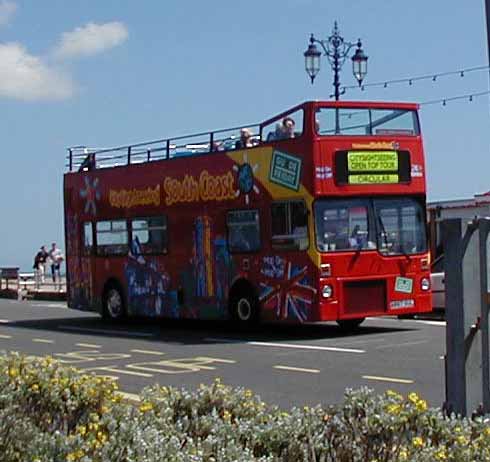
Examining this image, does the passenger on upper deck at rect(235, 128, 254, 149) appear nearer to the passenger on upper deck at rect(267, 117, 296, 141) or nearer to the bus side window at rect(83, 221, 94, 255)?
the passenger on upper deck at rect(267, 117, 296, 141)

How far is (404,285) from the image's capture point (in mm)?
19812

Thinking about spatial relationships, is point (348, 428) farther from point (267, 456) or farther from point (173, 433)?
point (173, 433)

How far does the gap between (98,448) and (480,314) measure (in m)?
2.85

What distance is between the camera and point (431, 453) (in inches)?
207

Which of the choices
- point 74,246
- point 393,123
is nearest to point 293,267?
point 393,123

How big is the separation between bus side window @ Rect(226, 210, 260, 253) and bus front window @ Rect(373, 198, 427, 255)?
215 centimetres

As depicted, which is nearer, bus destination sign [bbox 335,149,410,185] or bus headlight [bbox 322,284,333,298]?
bus headlight [bbox 322,284,333,298]

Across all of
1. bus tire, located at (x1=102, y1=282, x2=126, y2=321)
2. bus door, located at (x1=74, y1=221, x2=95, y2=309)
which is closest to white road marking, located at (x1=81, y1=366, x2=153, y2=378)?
bus tire, located at (x1=102, y1=282, x2=126, y2=321)

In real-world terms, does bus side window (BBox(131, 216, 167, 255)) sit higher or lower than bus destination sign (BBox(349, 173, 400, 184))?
lower

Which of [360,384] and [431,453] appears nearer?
[431,453]

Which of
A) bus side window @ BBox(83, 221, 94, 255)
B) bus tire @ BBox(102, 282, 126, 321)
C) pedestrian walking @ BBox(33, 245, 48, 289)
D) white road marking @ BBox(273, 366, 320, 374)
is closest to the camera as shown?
white road marking @ BBox(273, 366, 320, 374)

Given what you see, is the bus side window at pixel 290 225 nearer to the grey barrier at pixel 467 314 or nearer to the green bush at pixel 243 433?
the grey barrier at pixel 467 314

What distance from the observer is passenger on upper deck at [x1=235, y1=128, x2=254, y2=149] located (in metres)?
20.4

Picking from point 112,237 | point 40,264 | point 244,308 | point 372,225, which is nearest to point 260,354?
point 244,308
